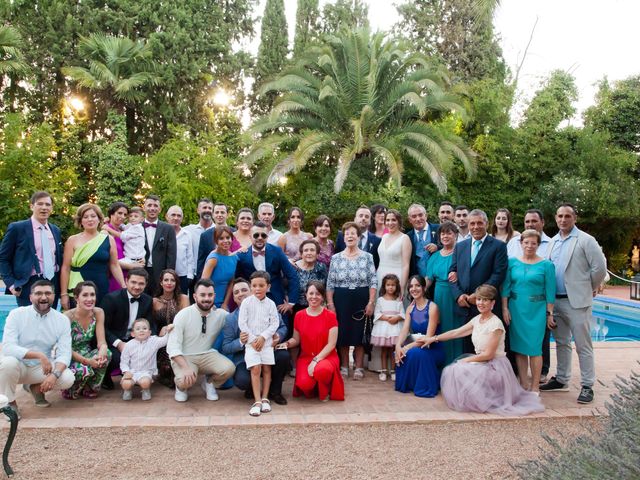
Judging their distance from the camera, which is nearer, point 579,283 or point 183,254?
point 579,283

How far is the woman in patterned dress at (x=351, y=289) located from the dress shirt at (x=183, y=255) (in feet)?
5.94

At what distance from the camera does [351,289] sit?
614 cm

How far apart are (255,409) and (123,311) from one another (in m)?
1.75

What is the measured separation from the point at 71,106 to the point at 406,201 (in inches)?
505

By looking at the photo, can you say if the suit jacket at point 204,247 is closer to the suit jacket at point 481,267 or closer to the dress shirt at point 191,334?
the dress shirt at point 191,334

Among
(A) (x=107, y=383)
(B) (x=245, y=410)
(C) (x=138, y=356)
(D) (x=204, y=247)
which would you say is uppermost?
(D) (x=204, y=247)

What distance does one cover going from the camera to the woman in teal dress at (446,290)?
5965 mm

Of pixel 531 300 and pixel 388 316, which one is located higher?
pixel 531 300

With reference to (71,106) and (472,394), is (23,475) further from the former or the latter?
(71,106)

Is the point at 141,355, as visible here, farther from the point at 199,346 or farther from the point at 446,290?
the point at 446,290

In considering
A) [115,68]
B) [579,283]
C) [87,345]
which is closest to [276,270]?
[87,345]

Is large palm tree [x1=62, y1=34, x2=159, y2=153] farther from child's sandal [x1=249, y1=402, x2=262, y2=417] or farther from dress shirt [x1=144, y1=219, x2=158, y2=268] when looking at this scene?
child's sandal [x1=249, y1=402, x2=262, y2=417]

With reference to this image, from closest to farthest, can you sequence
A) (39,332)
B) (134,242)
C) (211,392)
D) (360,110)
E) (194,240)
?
1. (39,332)
2. (211,392)
3. (134,242)
4. (194,240)
5. (360,110)

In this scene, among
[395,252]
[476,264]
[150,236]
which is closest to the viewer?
[476,264]
